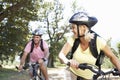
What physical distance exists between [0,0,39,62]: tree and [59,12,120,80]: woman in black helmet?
21.5m

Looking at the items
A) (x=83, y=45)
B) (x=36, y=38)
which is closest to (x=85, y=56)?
(x=83, y=45)

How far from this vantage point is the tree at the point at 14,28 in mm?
26047

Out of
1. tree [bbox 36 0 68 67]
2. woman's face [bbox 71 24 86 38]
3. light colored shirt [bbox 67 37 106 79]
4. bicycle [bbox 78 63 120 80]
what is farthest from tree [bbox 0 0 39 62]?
bicycle [bbox 78 63 120 80]

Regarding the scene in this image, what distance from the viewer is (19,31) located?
2681 centimetres

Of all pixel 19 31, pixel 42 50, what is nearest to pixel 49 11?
pixel 19 31

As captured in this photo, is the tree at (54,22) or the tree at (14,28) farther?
the tree at (54,22)

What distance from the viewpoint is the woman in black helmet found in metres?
3.98

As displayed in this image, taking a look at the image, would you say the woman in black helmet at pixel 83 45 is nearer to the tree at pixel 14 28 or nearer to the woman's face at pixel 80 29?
the woman's face at pixel 80 29

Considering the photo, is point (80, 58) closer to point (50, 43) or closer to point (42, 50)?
point (42, 50)

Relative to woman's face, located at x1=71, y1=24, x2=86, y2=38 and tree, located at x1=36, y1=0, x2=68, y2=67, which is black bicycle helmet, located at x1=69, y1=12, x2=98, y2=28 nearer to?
woman's face, located at x1=71, y1=24, x2=86, y2=38

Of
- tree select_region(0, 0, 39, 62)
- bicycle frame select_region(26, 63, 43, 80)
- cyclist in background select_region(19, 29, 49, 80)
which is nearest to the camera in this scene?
bicycle frame select_region(26, 63, 43, 80)

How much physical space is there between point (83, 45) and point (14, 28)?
75.1ft

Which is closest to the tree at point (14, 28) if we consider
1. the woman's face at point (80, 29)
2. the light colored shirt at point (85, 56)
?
the light colored shirt at point (85, 56)

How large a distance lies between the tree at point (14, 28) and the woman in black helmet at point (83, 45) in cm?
2147
